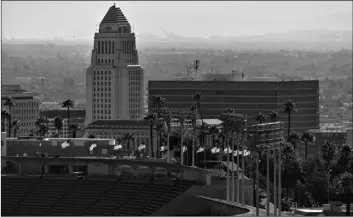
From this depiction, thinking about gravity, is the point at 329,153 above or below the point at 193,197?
above

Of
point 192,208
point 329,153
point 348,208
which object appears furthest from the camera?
point 329,153

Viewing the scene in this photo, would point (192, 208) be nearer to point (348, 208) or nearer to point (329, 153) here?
point (348, 208)

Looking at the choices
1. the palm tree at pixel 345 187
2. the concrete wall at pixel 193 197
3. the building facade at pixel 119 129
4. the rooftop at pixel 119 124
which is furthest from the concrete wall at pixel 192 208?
the rooftop at pixel 119 124

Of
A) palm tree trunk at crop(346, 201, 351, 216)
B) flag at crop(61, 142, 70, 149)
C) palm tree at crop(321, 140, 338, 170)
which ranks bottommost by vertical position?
palm tree trunk at crop(346, 201, 351, 216)

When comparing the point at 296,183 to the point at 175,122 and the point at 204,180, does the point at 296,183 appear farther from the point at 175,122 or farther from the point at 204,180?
the point at 175,122

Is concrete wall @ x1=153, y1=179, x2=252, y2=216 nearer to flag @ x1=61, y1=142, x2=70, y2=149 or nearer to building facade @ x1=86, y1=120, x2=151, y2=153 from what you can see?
flag @ x1=61, y1=142, x2=70, y2=149

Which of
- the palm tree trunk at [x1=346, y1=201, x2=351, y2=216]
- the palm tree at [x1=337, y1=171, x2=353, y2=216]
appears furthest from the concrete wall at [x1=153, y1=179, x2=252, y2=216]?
the palm tree at [x1=337, y1=171, x2=353, y2=216]

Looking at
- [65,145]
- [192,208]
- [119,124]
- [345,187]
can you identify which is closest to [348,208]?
[345,187]

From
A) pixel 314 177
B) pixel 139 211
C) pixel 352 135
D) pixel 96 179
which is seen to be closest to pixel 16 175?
pixel 96 179

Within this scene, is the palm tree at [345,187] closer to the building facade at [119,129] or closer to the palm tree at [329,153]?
the palm tree at [329,153]

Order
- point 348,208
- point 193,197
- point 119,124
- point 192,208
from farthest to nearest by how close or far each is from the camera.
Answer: point 119,124
point 193,197
point 192,208
point 348,208

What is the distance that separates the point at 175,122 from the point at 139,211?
139ft

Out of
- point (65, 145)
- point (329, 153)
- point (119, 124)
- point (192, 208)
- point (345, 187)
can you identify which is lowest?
point (192, 208)

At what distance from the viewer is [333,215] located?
103 meters
